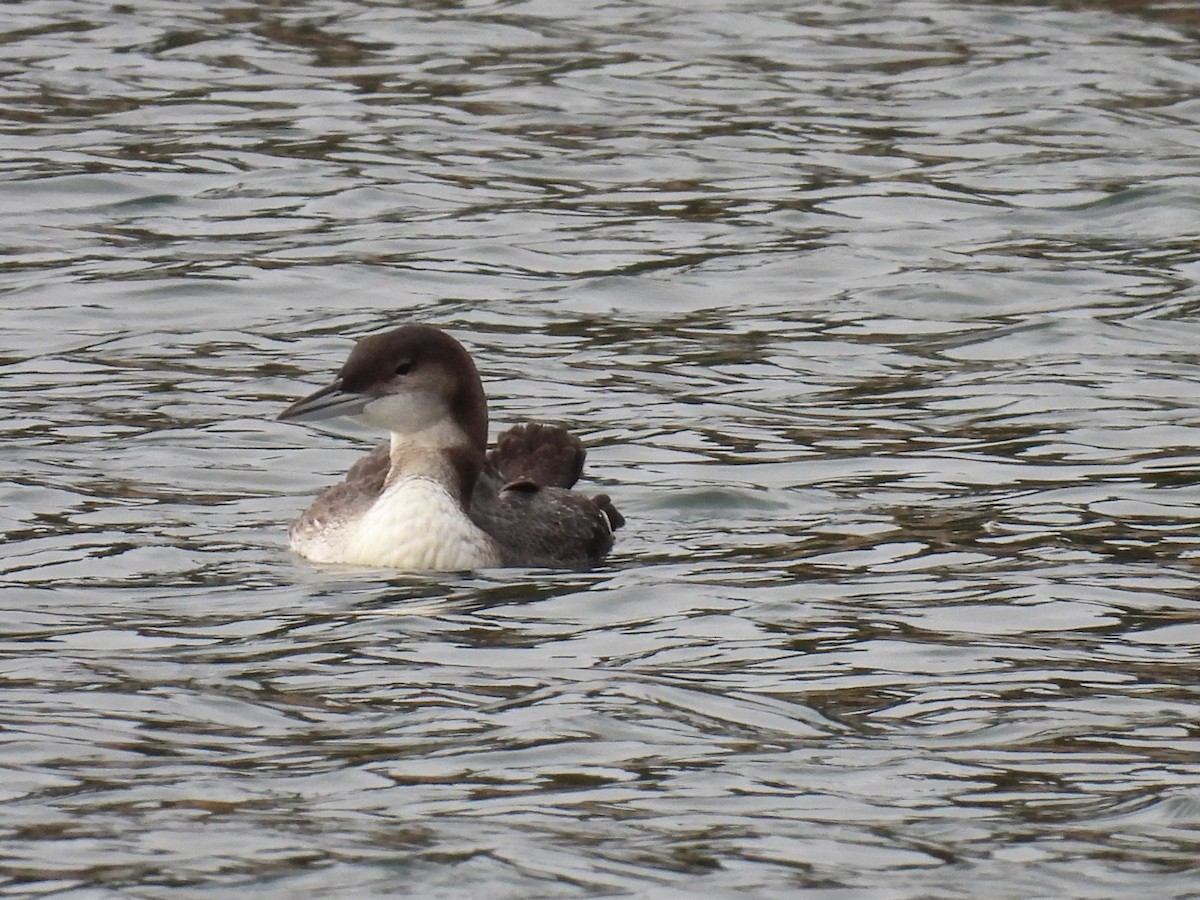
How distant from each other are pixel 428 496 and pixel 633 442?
81.6 inches

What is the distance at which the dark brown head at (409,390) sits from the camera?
31.8 feet

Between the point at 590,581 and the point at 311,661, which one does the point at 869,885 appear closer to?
the point at 311,661

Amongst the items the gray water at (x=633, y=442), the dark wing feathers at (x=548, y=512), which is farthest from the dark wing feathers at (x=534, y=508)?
the gray water at (x=633, y=442)

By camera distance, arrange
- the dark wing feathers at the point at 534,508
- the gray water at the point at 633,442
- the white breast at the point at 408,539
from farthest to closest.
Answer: the dark wing feathers at the point at 534,508 → the white breast at the point at 408,539 → the gray water at the point at 633,442

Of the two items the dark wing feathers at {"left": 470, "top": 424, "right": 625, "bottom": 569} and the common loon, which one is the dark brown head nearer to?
the common loon

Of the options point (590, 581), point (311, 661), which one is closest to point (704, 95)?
point (590, 581)

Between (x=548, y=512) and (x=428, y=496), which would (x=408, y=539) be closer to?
(x=428, y=496)

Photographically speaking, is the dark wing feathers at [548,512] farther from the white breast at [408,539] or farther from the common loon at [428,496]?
the white breast at [408,539]

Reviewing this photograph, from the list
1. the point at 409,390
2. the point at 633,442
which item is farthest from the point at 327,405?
the point at 633,442

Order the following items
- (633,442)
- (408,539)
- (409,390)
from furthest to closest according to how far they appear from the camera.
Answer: (633,442) < (409,390) < (408,539)

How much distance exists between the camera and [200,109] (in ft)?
58.2

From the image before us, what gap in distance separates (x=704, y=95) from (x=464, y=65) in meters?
1.84

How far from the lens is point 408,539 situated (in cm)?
958

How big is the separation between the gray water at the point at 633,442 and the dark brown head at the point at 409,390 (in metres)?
0.60
